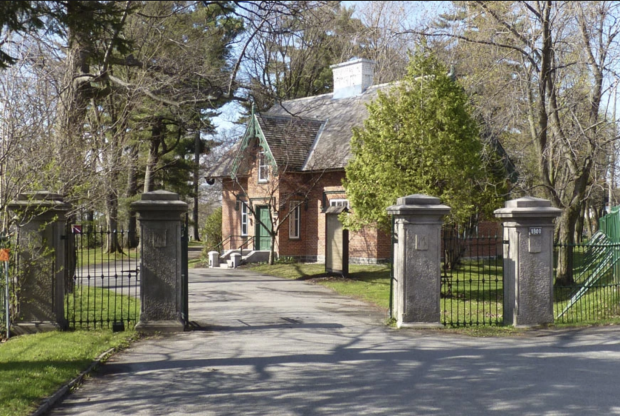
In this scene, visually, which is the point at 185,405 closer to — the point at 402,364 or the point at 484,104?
the point at 402,364

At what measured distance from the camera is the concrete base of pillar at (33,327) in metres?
11.0

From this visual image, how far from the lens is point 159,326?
11.3m

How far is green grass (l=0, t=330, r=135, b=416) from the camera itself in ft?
23.7

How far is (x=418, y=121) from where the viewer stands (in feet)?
60.3

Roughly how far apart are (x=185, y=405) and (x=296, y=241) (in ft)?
74.8

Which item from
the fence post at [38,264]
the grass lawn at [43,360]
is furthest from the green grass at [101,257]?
the grass lawn at [43,360]

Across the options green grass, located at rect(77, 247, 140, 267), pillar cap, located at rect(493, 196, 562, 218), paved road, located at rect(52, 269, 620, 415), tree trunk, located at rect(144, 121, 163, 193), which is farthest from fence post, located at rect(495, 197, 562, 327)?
tree trunk, located at rect(144, 121, 163, 193)

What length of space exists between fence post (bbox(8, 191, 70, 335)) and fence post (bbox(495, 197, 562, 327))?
24.7 ft

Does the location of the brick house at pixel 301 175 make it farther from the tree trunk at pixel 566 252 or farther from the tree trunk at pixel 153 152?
the tree trunk at pixel 566 252

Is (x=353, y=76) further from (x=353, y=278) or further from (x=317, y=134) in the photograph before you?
(x=353, y=278)

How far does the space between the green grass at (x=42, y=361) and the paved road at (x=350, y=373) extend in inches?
12.5

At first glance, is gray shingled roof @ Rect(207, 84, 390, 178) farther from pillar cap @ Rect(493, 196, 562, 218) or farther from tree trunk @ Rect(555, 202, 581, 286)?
pillar cap @ Rect(493, 196, 562, 218)

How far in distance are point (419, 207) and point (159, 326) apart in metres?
4.70

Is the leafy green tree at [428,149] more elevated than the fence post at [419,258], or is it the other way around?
the leafy green tree at [428,149]
